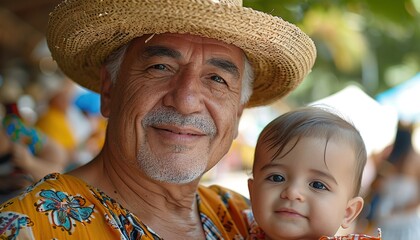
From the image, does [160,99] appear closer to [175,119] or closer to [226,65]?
[175,119]

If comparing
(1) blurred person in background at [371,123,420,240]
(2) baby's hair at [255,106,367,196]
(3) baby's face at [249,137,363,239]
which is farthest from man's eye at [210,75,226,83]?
(1) blurred person in background at [371,123,420,240]

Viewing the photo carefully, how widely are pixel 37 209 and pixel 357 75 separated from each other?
24.3 meters

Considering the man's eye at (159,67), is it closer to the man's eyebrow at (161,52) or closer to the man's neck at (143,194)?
the man's eyebrow at (161,52)

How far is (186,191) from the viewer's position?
8.69ft

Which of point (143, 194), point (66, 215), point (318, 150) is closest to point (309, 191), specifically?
point (318, 150)

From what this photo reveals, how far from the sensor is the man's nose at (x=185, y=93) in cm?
239

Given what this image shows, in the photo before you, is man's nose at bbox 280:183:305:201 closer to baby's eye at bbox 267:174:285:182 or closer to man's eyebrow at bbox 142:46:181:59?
baby's eye at bbox 267:174:285:182

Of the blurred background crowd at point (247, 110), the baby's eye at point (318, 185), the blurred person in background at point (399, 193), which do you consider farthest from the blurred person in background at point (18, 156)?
the blurred person in background at point (399, 193)

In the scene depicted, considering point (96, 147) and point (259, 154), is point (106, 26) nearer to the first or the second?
point (259, 154)

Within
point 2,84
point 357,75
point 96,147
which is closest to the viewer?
point 96,147

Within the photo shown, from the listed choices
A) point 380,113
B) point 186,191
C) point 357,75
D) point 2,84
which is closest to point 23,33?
point 2,84

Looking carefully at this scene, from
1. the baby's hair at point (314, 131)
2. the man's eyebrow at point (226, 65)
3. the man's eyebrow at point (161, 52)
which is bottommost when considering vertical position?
the baby's hair at point (314, 131)

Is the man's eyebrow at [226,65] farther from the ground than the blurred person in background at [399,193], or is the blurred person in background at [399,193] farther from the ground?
the blurred person in background at [399,193]

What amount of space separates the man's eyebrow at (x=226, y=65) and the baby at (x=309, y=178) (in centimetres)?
31
